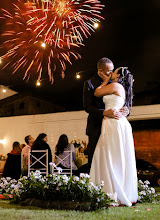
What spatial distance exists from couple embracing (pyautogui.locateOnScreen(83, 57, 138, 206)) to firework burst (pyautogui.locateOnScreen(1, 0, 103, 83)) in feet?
14.9

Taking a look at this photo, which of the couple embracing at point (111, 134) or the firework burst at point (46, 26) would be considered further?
the firework burst at point (46, 26)

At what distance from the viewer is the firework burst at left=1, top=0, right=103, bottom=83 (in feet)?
25.9

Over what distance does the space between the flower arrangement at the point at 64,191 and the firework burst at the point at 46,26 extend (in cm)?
528

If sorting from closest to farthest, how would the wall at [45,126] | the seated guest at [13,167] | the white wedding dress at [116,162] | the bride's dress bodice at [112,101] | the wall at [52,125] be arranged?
the white wedding dress at [116,162] < the bride's dress bodice at [112,101] < the seated guest at [13,167] < the wall at [52,125] < the wall at [45,126]

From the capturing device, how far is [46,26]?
26.8ft

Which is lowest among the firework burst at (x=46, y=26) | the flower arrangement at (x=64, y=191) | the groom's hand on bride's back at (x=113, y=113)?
the flower arrangement at (x=64, y=191)

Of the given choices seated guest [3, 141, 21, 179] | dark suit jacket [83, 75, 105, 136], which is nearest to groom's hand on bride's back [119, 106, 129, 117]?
dark suit jacket [83, 75, 105, 136]

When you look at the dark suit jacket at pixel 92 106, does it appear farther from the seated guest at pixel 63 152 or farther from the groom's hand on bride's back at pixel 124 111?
the seated guest at pixel 63 152

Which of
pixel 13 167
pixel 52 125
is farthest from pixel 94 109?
pixel 52 125

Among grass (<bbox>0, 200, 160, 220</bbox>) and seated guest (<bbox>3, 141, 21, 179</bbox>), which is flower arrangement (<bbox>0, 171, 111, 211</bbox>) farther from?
seated guest (<bbox>3, 141, 21, 179</bbox>)

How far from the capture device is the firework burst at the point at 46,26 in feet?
25.9

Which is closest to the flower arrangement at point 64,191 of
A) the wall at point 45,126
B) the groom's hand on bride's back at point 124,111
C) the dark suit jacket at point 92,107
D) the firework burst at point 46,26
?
the dark suit jacket at point 92,107

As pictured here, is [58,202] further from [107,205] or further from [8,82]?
[8,82]

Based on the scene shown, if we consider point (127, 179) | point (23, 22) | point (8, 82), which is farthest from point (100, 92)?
point (8, 82)
